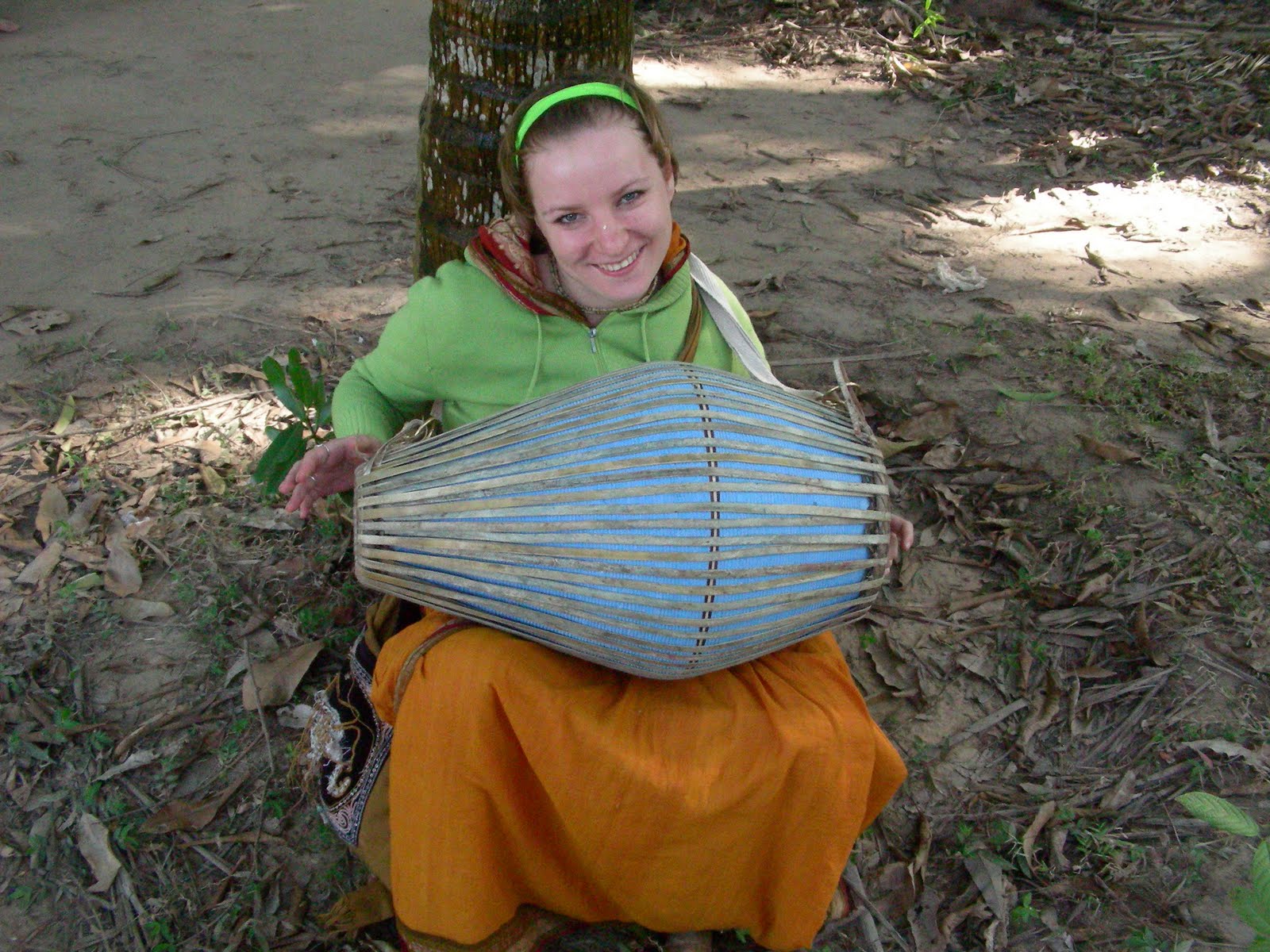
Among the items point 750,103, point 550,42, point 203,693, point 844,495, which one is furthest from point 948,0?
point 203,693

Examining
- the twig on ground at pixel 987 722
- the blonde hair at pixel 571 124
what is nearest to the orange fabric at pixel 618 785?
the twig on ground at pixel 987 722

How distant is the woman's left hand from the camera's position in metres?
1.63

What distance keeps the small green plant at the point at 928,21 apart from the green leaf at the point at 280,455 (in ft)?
15.4

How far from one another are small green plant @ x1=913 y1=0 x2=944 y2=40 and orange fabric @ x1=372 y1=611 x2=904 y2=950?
485 centimetres

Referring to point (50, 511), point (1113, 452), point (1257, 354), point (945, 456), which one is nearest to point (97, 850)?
point (50, 511)

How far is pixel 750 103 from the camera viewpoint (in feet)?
16.1

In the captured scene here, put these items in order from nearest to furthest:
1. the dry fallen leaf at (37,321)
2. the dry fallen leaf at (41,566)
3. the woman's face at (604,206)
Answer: the woman's face at (604,206) → the dry fallen leaf at (41,566) → the dry fallen leaf at (37,321)

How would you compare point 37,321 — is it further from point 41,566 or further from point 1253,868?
point 1253,868

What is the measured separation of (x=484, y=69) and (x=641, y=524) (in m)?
1.19

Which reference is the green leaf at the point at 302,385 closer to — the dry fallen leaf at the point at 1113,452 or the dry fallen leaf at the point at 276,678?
the dry fallen leaf at the point at 276,678

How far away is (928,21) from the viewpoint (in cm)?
540

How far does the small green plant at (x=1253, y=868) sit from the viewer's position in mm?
1362

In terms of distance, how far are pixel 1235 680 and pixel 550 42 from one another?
2.05 m

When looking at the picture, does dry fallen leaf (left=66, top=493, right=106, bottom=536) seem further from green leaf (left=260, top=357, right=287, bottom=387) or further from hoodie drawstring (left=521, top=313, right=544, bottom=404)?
hoodie drawstring (left=521, top=313, right=544, bottom=404)
